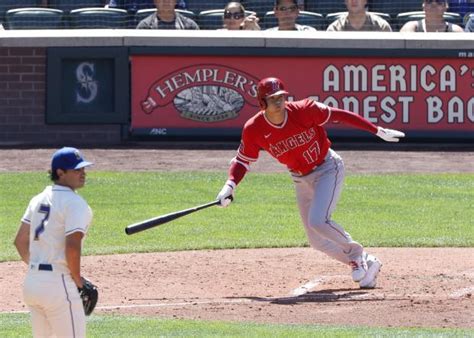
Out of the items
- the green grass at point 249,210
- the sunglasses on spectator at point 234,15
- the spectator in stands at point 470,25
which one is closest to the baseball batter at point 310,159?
the green grass at point 249,210

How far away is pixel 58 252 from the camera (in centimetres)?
607

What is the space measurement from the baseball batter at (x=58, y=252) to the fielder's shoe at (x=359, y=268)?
12.3 feet

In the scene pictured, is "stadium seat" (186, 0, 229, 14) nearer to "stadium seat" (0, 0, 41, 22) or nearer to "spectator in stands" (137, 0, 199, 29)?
"spectator in stands" (137, 0, 199, 29)

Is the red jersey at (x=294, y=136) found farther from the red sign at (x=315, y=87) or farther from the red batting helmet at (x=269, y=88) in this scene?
the red sign at (x=315, y=87)

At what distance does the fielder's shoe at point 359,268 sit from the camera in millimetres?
9430

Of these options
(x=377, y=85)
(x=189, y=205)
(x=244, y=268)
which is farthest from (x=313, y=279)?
(x=377, y=85)

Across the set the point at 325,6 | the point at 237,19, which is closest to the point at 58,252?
the point at 237,19

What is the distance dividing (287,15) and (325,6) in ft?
5.04

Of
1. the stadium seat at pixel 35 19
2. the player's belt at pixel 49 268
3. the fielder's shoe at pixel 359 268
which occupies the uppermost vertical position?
the stadium seat at pixel 35 19

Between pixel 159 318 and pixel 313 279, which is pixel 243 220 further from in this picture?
pixel 159 318

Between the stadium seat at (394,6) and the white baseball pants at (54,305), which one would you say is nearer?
the white baseball pants at (54,305)

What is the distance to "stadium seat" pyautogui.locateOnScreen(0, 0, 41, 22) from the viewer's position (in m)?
18.5

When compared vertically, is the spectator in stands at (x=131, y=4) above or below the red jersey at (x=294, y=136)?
above

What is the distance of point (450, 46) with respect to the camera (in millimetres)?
17078
